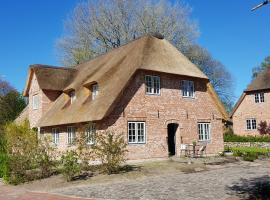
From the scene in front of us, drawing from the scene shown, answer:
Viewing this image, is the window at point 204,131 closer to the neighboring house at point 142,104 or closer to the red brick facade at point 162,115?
the neighboring house at point 142,104

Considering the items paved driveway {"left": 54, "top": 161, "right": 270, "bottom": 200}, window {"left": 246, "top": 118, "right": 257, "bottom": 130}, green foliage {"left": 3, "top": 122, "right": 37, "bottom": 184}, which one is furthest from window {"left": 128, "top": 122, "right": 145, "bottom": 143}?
window {"left": 246, "top": 118, "right": 257, "bottom": 130}

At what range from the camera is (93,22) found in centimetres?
4519

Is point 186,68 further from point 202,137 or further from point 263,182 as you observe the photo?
point 263,182

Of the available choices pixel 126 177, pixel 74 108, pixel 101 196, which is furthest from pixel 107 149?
pixel 74 108

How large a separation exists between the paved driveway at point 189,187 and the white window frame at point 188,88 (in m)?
8.65

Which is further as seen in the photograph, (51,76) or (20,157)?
(51,76)

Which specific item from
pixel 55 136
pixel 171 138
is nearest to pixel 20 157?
pixel 55 136

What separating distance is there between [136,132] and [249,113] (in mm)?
26736

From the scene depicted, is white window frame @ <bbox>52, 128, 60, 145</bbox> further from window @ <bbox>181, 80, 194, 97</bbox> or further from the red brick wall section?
the red brick wall section

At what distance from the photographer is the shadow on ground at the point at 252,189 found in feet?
38.0

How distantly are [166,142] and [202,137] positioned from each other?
12.4ft

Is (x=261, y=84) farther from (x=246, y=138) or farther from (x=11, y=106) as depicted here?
(x=11, y=106)

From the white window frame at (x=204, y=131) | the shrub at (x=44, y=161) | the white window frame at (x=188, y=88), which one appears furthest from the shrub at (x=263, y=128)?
the shrub at (x=44, y=161)

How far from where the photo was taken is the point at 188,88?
84.8 ft
